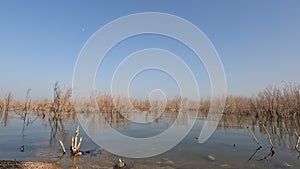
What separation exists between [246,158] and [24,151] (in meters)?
10.9

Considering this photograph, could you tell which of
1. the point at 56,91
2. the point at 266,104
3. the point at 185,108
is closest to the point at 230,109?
the point at 266,104

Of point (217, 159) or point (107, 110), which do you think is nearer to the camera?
point (217, 159)

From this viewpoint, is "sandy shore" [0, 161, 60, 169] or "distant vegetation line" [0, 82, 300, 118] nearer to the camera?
"sandy shore" [0, 161, 60, 169]

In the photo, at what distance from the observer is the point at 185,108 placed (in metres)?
60.0

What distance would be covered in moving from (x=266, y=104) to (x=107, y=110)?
86.4ft

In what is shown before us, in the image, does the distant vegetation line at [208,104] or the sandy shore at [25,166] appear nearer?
the sandy shore at [25,166]

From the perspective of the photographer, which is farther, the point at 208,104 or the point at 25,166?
the point at 208,104

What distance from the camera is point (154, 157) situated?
37.1 ft

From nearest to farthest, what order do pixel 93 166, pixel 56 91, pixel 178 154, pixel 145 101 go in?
pixel 93 166, pixel 178 154, pixel 56 91, pixel 145 101


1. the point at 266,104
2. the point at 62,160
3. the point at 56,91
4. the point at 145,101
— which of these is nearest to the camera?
the point at 62,160

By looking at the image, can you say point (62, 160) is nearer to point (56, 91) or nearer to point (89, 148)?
point (89, 148)

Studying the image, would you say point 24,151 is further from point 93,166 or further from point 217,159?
point 217,159

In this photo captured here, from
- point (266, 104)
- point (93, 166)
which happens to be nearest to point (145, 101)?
point (266, 104)

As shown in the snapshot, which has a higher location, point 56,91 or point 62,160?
point 56,91
